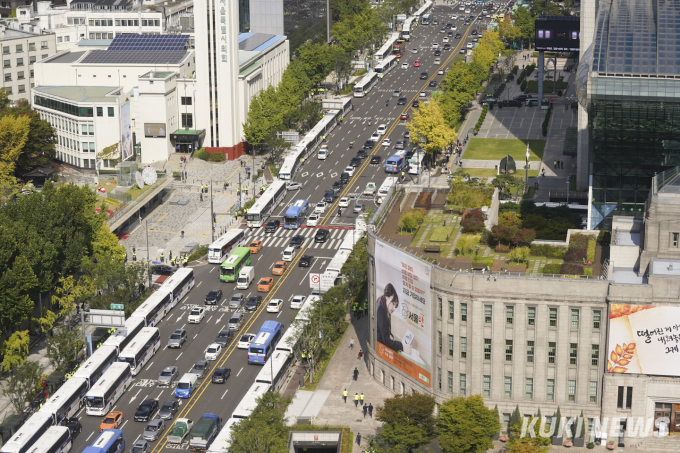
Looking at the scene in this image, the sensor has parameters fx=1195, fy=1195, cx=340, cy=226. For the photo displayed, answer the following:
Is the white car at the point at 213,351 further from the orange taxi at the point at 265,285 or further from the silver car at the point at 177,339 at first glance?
the orange taxi at the point at 265,285

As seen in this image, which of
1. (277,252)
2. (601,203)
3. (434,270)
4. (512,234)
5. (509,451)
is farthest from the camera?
(277,252)

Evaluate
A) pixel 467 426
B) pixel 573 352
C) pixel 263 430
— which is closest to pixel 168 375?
pixel 263 430

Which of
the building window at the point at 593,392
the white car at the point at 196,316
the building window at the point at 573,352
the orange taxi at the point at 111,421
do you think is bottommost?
the orange taxi at the point at 111,421

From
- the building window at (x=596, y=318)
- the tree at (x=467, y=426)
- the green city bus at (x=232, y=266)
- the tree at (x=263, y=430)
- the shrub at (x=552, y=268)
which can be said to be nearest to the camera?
the tree at (x=263, y=430)

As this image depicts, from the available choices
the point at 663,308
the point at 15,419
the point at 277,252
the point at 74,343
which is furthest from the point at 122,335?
the point at 663,308

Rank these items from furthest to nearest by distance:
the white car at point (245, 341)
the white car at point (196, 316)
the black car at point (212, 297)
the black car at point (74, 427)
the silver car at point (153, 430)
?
the black car at point (212, 297), the white car at point (196, 316), the white car at point (245, 341), the black car at point (74, 427), the silver car at point (153, 430)

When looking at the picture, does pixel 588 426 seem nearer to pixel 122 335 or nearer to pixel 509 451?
pixel 509 451

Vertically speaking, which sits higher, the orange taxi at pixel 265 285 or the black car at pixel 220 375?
the orange taxi at pixel 265 285

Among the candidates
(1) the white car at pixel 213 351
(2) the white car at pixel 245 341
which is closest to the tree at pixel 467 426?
(2) the white car at pixel 245 341
